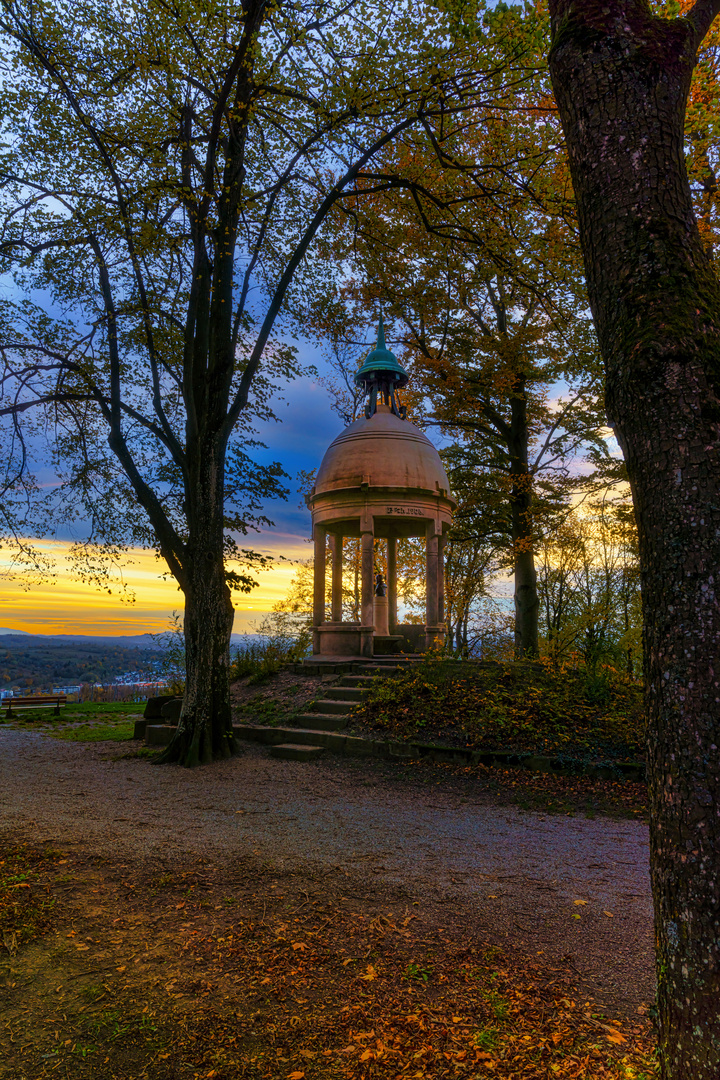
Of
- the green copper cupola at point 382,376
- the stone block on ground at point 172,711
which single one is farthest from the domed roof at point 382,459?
the stone block on ground at point 172,711

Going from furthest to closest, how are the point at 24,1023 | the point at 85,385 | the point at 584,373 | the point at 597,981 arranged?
the point at 584,373, the point at 85,385, the point at 597,981, the point at 24,1023

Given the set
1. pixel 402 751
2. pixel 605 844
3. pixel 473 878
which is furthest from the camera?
pixel 402 751

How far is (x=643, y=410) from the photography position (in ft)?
8.30

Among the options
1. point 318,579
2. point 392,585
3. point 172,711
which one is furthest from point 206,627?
point 392,585

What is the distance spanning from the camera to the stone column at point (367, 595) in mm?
→ 14906

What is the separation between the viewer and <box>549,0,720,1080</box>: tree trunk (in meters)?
2.24

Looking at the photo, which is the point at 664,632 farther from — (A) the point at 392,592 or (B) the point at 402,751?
(A) the point at 392,592

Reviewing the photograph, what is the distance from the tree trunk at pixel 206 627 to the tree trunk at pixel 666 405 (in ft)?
27.0

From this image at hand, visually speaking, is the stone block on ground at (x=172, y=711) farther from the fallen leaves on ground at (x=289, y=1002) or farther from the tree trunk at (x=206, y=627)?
the fallen leaves on ground at (x=289, y=1002)

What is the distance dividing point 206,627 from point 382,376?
1070cm

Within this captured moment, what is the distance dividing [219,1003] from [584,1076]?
166 cm

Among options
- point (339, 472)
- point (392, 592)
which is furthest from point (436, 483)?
point (392, 592)

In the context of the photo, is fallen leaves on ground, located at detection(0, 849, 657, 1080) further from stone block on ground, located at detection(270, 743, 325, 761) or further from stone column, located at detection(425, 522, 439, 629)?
stone column, located at detection(425, 522, 439, 629)

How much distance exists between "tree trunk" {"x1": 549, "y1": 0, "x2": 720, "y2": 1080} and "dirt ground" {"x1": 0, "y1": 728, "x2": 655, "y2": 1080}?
0.83 m
